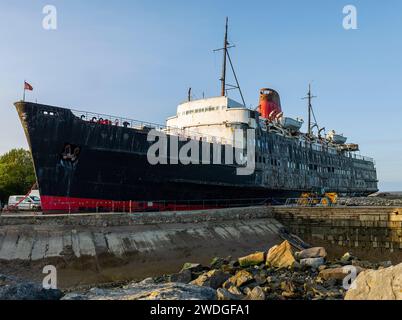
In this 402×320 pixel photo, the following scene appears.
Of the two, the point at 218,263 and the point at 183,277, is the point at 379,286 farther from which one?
the point at 218,263

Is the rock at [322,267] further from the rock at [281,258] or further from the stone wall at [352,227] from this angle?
the stone wall at [352,227]

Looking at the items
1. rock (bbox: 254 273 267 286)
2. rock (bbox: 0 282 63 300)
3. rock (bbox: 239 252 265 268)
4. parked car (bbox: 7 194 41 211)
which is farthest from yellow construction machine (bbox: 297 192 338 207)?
rock (bbox: 0 282 63 300)

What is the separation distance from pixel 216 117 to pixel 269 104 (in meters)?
13.1

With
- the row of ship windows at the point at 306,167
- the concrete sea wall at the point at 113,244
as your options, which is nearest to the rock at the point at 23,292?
the concrete sea wall at the point at 113,244

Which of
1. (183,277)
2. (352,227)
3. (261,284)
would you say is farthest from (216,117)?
(261,284)

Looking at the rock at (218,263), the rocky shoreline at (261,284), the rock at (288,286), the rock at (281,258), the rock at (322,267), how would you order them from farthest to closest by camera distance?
1. the rock at (218,263)
2. the rock at (281,258)
3. the rock at (322,267)
4. the rock at (288,286)
5. the rocky shoreline at (261,284)

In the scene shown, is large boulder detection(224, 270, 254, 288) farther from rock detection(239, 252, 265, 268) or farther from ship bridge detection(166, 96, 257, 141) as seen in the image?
ship bridge detection(166, 96, 257, 141)

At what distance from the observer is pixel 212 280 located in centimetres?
1307

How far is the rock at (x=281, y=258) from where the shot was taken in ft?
54.7

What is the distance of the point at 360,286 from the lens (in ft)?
29.1

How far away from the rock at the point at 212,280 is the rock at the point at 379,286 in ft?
16.8

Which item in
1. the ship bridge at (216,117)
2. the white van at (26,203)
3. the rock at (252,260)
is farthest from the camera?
the ship bridge at (216,117)
